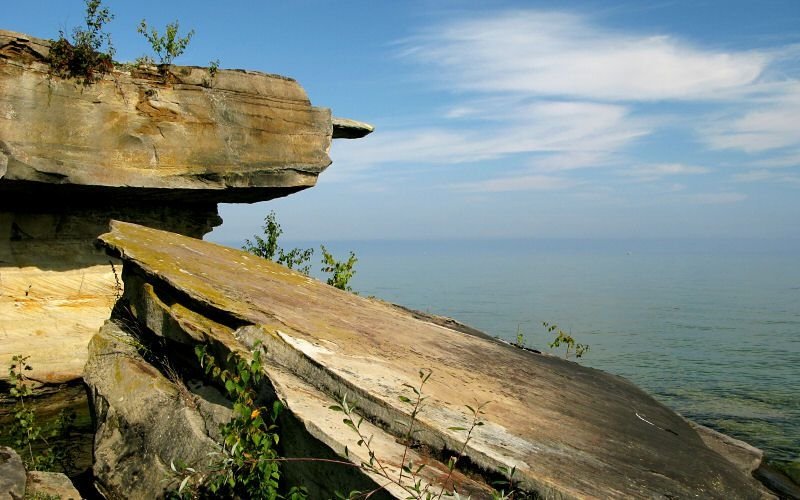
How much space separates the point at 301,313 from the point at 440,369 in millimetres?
1768

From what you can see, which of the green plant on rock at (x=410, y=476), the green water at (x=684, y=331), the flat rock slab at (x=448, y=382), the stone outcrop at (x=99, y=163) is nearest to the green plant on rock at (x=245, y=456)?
the flat rock slab at (x=448, y=382)

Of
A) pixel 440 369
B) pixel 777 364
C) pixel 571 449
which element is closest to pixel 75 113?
pixel 440 369

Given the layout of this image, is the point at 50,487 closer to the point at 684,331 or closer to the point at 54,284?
the point at 54,284

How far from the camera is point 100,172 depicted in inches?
472

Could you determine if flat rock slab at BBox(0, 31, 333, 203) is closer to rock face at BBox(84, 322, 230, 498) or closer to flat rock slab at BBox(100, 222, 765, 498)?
flat rock slab at BBox(100, 222, 765, 498)

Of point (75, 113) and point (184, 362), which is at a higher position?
point (75, 113)

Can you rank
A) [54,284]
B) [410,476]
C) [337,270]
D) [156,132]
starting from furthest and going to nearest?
[337,270] < [54,284] < [156,132] < [410,476]

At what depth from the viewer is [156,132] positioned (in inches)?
504

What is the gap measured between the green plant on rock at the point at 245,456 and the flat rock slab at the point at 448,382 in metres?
0.54

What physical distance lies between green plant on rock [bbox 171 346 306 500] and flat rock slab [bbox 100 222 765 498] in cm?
54

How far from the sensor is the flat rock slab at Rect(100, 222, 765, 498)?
592 cm

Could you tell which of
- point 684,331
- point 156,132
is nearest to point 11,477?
point 156,132

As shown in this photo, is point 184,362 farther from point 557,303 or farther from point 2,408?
point 557,303

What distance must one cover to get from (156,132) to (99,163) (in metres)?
1.27
